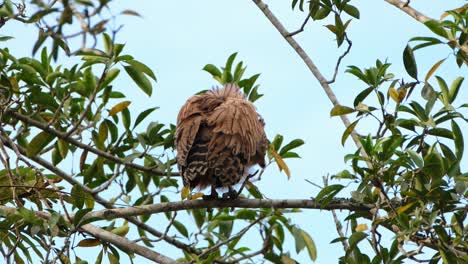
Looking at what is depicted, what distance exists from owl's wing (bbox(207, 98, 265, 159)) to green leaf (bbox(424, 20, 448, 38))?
4.12 feet

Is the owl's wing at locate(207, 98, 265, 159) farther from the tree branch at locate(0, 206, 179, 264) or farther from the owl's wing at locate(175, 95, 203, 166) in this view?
the tree branch at locate(0, 206, 179, 264)

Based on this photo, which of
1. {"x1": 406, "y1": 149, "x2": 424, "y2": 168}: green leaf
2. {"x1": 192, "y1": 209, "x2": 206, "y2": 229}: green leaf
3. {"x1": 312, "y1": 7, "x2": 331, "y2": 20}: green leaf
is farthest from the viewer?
{"x1": 312, "y1": 7, "x2": 331, "y2": 20}: green leaf

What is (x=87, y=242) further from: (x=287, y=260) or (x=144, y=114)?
(x=287, y=260)

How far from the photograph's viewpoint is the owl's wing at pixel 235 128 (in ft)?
16.9

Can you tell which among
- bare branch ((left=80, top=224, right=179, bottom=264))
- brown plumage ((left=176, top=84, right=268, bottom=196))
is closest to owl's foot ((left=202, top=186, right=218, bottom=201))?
brown plumage ((left=176, top=84, right=268, bottom=196))

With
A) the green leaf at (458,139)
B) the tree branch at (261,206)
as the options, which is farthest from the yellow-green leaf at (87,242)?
the green leaf at (458,139)

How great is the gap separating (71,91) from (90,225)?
3.03ft

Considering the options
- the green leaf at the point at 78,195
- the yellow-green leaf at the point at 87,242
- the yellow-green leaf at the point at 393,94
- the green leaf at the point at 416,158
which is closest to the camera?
the green leaf at the point at 416,158

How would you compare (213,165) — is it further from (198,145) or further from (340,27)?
(340,27)

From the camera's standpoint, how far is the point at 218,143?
5.12m

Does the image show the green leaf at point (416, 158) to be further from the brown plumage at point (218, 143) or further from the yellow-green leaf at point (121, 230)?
the yellow-green leaf at point (121, 230)

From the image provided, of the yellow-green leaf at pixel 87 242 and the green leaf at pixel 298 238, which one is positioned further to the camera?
the yellow-green leaf at pixel 87 242

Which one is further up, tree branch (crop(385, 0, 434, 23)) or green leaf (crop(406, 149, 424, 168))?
tree branch (crop(385, 0, 434, 23))

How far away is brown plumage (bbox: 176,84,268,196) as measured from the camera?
201 inches
